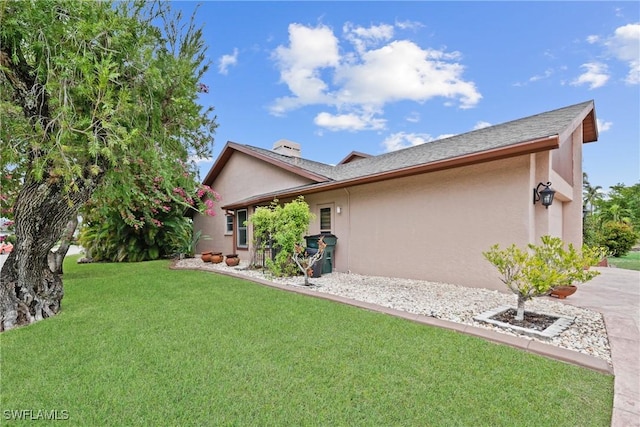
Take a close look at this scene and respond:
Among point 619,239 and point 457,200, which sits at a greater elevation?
point 457,200

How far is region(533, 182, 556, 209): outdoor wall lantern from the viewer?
19.5 ft

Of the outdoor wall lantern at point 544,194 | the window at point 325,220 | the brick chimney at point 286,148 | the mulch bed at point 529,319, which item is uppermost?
the brick chimney at point 286,148

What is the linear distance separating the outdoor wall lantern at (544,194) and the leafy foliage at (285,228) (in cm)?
516

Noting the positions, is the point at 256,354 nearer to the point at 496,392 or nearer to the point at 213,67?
the point at 496,392

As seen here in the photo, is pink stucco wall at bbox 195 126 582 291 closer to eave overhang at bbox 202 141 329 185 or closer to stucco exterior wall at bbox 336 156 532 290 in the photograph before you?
stucco exterior wall at bbox 336 156 532 290

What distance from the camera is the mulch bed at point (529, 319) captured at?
410 cm

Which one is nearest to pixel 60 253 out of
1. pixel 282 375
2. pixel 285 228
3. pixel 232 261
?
pixel 232 261

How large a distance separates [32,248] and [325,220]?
7133 mm

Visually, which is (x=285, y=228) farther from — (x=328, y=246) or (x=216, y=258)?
(x=216, y=258)

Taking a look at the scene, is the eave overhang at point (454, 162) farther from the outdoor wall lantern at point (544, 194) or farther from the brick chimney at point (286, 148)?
the brick chimney at point (286, 148)

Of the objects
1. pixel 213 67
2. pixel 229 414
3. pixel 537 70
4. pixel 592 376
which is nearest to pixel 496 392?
pixel 592 376

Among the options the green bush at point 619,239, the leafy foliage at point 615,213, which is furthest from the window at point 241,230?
the green bush at point 619,239

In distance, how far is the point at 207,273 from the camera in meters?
8.82

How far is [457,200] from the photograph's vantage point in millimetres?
6910
